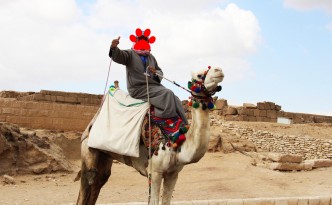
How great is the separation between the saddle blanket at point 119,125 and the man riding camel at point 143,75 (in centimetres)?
15

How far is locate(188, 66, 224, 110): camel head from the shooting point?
18.0 feet

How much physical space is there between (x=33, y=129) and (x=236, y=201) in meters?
10.8

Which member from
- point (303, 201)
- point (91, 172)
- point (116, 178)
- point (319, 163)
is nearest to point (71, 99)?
point (116, 178)

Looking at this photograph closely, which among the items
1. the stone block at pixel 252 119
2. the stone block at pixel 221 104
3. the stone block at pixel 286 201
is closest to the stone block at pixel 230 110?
the stone block at pixel 221 104

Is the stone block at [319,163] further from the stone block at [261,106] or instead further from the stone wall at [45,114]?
the stone wall at [45,114]

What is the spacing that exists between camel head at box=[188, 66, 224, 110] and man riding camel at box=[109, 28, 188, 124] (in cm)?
36

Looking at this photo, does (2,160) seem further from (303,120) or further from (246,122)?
(303,120)

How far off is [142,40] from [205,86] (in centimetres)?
138

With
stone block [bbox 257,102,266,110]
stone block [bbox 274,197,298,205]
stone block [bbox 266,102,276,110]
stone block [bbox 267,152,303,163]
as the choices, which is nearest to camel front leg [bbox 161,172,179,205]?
stone block [bbox 274,197,298,205]

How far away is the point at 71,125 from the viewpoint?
765 inches

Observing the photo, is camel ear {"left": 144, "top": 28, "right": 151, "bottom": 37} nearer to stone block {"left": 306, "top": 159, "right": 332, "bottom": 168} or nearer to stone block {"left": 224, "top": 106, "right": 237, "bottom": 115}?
stone block {"left": 306, "top": 159, "right": 332, "bottom": 168}

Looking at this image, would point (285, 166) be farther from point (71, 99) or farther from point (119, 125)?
point (119, 125)

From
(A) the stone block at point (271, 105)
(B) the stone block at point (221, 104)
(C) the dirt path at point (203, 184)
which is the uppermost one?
(A) the stone block at point (271, 105)

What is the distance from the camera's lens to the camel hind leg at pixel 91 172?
628 centimetres
